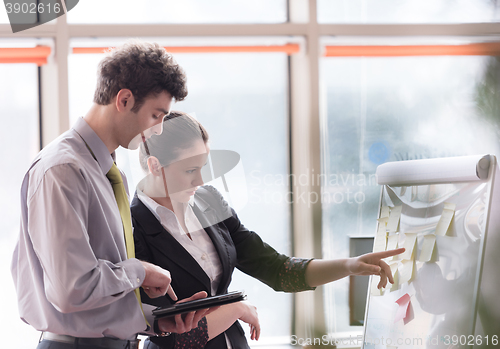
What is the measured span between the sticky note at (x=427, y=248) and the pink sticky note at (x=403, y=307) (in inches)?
6.0

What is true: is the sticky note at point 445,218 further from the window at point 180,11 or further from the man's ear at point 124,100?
the window at point 180,11

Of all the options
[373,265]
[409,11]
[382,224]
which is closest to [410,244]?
[382,224]

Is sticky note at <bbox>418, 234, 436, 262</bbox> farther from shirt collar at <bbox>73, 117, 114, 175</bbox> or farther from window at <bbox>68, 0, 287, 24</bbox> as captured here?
window at <bbox>68, 0, 287, 24</bbox>

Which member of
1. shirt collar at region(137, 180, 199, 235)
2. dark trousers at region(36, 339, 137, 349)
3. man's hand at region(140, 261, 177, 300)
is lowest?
dark trousers at region(36, 339, 137, 349)

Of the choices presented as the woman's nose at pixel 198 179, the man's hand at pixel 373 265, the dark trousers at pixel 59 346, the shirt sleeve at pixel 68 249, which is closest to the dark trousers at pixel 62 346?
the dark trousers at pixel 59 346

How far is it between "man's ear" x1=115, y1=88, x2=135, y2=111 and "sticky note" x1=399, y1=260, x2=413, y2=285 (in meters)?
1.10

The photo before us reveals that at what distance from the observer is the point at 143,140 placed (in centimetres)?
99

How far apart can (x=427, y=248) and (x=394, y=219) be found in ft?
0.73

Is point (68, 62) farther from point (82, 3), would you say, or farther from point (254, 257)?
point (254, 257)

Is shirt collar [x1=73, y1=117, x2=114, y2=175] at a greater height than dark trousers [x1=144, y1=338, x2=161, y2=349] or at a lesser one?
greater

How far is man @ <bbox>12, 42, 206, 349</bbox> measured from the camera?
75 centimetres

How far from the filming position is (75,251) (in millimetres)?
748

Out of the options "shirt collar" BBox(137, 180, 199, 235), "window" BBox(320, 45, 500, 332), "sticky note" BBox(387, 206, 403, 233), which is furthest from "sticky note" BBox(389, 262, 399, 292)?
"window" BBox(320, 45, 500, 332)

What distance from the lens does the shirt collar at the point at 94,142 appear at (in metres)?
0.89
